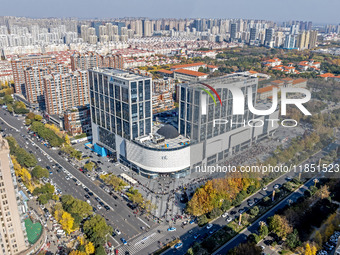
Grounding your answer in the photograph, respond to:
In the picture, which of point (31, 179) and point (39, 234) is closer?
point (39, 234)

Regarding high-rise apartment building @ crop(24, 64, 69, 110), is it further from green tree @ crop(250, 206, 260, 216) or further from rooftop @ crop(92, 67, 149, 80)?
green tree @ crop(250, 206, 260, 216)

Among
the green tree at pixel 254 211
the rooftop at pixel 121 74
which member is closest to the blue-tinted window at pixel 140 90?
the rooftop at pixel 121 74

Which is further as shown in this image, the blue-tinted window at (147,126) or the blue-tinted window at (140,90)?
the blue-tinted window at (147,126)

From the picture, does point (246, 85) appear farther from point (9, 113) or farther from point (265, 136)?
point (9, 113)

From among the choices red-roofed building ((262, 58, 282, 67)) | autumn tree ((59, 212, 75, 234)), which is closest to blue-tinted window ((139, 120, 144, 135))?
autumn tree ((59, 212, 75, 234))

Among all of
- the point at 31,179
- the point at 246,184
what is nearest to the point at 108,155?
the point at 31,179

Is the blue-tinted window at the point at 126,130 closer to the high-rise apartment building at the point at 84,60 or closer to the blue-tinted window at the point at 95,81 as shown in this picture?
the blue-tinted window at the point at 95,81

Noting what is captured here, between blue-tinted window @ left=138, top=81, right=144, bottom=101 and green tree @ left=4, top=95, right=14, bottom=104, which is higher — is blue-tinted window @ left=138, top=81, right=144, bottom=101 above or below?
above
